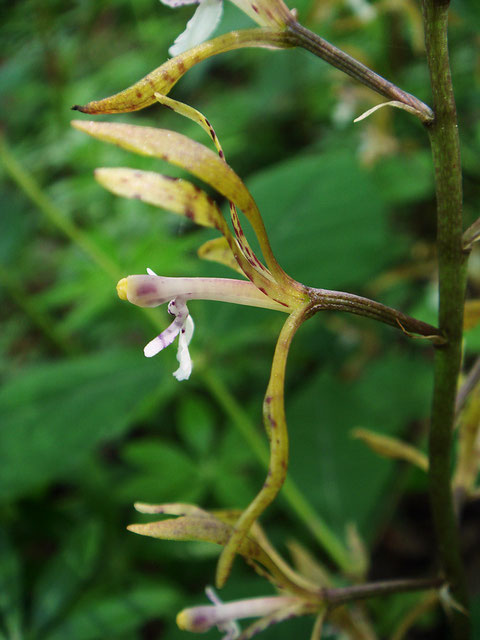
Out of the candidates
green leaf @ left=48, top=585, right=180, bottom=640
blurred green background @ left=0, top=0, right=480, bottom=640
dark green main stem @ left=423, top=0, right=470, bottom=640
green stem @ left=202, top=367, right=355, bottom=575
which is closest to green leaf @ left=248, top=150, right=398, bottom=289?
blurred green background @ left=0, top=0, right=480, bottom=640

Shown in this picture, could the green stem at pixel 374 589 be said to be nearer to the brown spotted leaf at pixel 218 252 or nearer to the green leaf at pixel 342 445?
the brown spotted leaf at pixel 218 252

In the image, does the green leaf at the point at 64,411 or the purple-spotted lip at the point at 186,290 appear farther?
the green leaf at the point at 64,411

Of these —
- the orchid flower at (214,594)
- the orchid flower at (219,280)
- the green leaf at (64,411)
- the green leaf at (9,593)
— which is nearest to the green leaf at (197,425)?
the green leaf at (64,411)

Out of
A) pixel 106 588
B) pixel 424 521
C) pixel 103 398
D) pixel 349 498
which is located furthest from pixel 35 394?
pixel 424 521

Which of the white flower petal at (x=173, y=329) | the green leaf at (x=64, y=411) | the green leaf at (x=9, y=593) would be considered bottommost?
the green leaf at (x=9, y=593)

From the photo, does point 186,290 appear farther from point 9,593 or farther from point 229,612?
point 9,593

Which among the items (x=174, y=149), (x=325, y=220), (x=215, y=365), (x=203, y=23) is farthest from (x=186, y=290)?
(x=215, y=365)

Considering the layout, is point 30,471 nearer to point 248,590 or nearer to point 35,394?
point 35,394

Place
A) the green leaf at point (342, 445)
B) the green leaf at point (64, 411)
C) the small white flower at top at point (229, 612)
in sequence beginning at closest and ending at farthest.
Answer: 1. the small white flower at top at point (229, 612)
2. the green leaf at point (64, 411)
3. the green leaf at point (342, 445)
